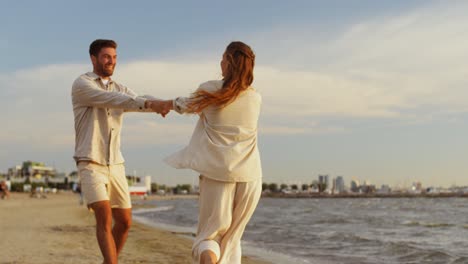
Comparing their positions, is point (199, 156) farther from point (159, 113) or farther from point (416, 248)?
point (416, 248)

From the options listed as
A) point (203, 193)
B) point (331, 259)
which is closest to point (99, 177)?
point (203, 193)

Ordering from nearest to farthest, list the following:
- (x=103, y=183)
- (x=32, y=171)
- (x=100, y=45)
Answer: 1. (x=103, y=183)
2. (x=100, y=45)
3. (x=32, y=171)

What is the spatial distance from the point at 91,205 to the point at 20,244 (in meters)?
4.97

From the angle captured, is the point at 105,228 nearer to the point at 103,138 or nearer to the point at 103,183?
the point at 103,183

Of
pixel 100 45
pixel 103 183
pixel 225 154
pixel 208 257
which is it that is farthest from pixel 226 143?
pixel 100 45

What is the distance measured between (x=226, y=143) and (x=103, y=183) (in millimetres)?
1261

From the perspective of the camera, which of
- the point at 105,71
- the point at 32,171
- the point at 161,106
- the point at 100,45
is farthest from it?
the point at 32,171

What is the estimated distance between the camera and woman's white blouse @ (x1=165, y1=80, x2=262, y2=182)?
343 cm

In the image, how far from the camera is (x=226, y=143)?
3457 millimetres

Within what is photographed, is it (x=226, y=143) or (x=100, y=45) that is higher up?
(x=100, y=45)

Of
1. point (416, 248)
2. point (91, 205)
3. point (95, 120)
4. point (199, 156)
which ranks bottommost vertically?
point (416, 248)

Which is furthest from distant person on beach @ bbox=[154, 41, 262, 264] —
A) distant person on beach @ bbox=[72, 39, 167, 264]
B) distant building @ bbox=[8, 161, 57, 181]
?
distant building @ bbox=[8, 161, 57, 181]

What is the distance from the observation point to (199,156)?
347cm

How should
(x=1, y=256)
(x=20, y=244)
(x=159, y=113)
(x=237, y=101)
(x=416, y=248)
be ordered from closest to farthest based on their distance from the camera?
(x=237, y=101) < (x=159, y=113) < (x=1, y=256) < (x=20, y=244) < (x=416, y=248)
